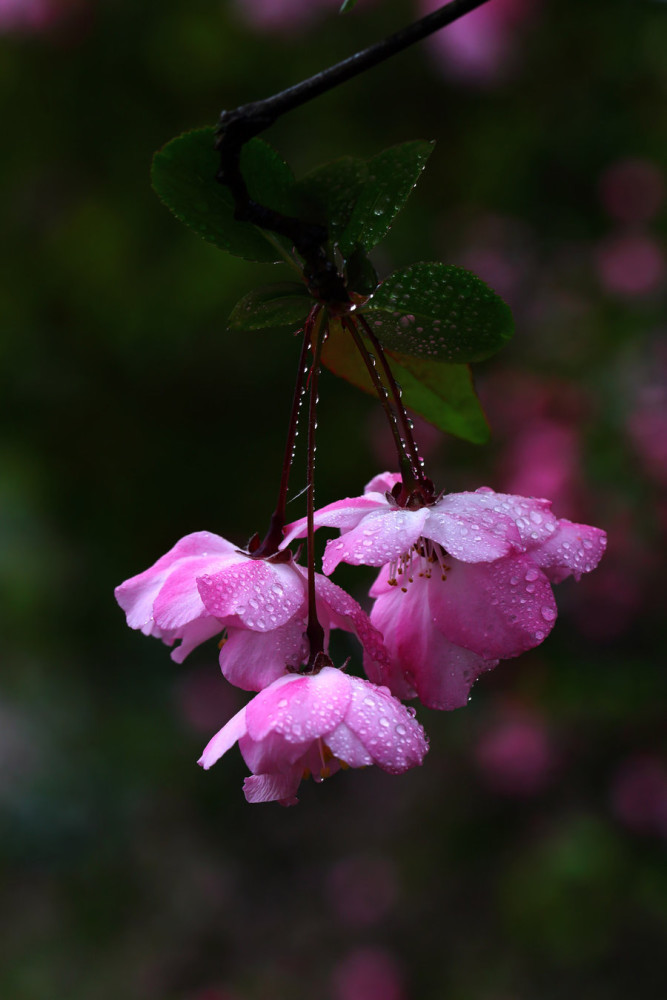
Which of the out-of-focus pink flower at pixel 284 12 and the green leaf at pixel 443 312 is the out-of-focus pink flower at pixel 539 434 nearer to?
the out-of-focus pink flower at pixel 284 12

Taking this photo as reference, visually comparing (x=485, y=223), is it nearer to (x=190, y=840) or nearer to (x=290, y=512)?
(x=290, y=512)

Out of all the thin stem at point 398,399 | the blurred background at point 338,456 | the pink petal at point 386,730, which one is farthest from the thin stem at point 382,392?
the blurred background at point 338,456

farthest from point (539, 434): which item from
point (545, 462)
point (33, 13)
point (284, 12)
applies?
point (33, 13)

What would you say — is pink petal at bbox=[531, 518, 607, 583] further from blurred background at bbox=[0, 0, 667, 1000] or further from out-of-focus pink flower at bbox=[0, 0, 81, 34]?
out-of-focus pink flower at bbox=[0, 0, 81, 34]

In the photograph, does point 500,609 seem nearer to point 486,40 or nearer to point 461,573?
point 461,573

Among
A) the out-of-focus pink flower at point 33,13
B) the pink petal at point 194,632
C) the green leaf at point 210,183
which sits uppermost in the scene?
the out-of-focus pink flower at point 33,13

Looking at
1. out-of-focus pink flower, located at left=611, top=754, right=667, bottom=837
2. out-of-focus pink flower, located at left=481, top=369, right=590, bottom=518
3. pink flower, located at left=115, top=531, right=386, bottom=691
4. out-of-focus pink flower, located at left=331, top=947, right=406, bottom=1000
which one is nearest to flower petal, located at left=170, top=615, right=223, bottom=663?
pink flower, located at left=115, top=531, right=386, bottom=691
